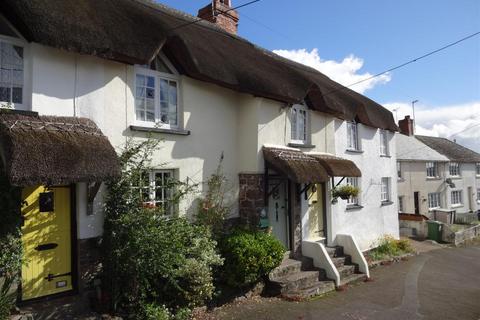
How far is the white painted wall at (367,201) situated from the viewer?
13.7 meters

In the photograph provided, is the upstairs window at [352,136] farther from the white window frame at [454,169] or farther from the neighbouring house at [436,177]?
the white window frame at [454,169]

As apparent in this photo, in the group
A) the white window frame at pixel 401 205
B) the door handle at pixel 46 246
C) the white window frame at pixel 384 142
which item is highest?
the white window frame at pixel 384 142

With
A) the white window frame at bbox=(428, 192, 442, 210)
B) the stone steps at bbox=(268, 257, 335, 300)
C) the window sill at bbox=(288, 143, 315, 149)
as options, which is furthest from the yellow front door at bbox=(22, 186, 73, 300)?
the white window frame at bbox=(428, 192, 442, 210)

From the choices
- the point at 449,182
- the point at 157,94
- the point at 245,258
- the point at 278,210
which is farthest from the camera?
the point at 449,182

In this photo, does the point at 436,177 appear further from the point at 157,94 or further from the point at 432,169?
the point at 157,94

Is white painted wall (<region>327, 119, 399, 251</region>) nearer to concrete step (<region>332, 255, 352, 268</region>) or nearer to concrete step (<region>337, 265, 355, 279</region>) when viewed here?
concrete step (<region>332, 255, 352, 268</region>)

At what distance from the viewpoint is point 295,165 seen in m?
9.91

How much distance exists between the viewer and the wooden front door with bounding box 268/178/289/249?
10.7m

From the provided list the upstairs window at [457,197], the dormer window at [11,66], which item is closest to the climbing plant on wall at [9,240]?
the dormer window at [11,66]

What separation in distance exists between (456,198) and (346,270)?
27.2 metres

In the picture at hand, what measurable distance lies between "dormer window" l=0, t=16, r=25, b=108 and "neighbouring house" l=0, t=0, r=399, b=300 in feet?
0.06

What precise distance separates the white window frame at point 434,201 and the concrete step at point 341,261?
2067 centimetres

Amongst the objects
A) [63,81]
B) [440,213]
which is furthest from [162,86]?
[440,213]

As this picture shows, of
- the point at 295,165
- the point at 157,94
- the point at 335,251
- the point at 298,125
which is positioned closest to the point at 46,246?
the point at 157,94
